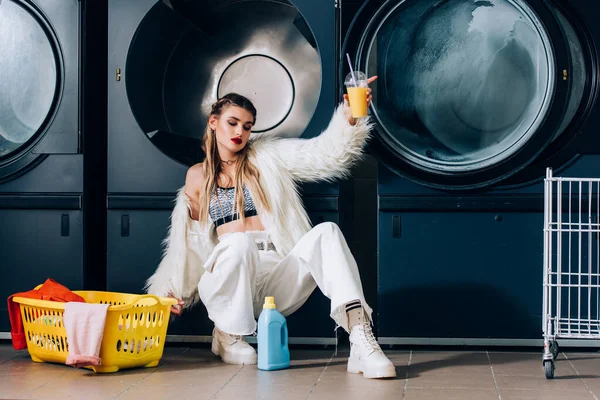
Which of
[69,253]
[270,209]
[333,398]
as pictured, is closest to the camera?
[333,398]

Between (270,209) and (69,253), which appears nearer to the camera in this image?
(270,209)

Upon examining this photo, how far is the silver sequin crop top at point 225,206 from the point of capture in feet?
11.7

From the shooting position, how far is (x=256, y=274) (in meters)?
3.41

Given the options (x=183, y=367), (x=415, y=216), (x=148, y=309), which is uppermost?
(x=415, y=216)

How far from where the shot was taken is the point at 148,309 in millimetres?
3219

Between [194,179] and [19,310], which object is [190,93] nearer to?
[194,179]

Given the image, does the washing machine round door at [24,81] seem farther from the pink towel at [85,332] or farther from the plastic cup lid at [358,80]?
the plastic cup lid at [358,80]

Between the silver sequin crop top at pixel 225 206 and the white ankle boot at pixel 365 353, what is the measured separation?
681 millimetres

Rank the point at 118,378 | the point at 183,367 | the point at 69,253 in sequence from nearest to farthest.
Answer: the point at 118,378 < the point at 183,367 < the point at 69,253

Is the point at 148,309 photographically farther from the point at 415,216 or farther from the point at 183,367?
the point at 415,216

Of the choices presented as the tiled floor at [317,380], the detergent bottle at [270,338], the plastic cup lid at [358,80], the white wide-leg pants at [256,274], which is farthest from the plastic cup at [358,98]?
the tiled floor at [317,380]

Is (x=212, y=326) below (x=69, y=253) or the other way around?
below

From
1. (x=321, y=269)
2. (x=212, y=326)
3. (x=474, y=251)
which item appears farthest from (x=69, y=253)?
(x=474, y=251)

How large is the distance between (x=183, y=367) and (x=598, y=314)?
1.73 meters
